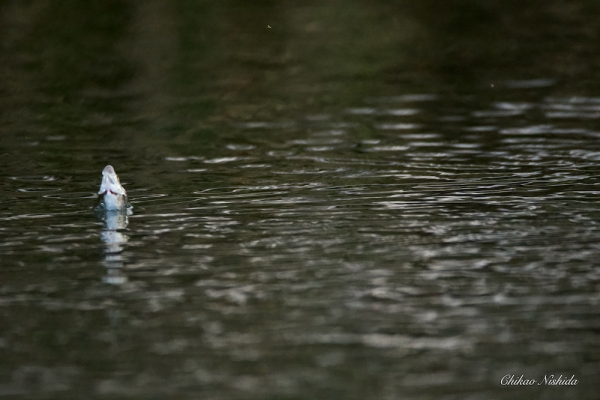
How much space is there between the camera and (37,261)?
351 inches

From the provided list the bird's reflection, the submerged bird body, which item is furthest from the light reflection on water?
the submerged bird body

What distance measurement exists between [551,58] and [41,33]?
11135 mm

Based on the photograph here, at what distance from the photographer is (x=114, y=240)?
949cm

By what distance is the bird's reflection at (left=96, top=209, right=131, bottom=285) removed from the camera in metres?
8.44

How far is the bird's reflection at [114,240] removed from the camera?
844 cm

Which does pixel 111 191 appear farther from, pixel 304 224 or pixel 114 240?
pixel 304 224

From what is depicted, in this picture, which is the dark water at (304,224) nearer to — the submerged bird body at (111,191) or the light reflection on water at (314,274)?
the light reflection on water at (314,274)

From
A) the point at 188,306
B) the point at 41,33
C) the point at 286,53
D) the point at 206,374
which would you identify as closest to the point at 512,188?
the point at 188,306

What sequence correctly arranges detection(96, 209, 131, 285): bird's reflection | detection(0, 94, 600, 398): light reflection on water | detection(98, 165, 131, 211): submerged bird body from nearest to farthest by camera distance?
detection(0, 94, 600, 398): light reflection on water < detection(96, 209, 131, 285): bird's reflection < detection(98, 165, 131, 211): submerged bird body

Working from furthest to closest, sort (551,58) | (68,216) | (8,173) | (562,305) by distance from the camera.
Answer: (551,58) < (8,173) < (68,216) < (562,305)

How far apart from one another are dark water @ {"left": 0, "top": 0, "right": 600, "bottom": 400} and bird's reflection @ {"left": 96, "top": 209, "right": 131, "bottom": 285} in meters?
0.04

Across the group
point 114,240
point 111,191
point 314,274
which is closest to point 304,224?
point 314,274

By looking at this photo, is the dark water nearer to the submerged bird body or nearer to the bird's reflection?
the bird's reflection

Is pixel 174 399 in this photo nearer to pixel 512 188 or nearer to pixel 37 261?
pixel 37 261
